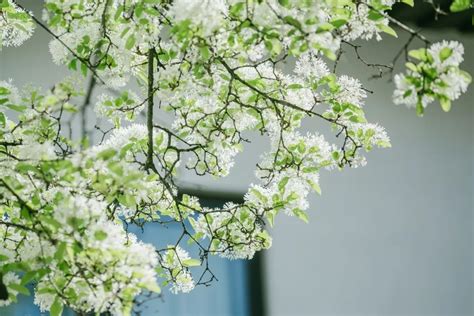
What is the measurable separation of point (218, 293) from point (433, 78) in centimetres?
220

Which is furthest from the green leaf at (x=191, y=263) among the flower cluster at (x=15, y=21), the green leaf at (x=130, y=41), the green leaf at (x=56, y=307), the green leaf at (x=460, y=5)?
the green leaf at (x=460, y=5)

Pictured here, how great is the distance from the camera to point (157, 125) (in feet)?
5.95

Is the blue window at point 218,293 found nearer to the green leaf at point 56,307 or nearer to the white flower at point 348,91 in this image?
the white flower at point 348,91

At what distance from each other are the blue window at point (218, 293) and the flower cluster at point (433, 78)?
1902mm

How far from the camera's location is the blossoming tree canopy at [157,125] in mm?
1366

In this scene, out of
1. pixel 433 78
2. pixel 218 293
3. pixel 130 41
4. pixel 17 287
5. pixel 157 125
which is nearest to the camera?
pixel 433 78

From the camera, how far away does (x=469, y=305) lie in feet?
13.1

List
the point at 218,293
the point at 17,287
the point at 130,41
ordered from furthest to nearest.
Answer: the point at 218,293
the point at 130,41
the point at 17,287

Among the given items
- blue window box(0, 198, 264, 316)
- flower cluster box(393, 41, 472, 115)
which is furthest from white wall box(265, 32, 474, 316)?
flower cluster box(393, 41, 472, 115)

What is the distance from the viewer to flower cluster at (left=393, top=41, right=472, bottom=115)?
130cm

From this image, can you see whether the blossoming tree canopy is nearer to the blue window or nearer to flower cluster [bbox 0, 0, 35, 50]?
flower cluster [bbox 0, 0, 35, 50]

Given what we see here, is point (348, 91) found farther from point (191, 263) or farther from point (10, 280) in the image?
point (10, 280)

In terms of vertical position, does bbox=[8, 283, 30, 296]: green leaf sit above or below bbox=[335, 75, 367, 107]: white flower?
below

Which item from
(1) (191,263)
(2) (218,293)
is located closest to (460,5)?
(1) (191,263)
